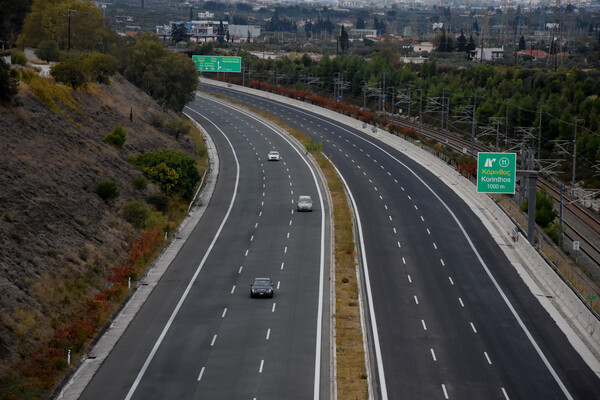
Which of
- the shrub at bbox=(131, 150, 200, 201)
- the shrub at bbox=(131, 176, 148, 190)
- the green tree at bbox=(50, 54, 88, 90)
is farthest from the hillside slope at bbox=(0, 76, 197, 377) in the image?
the shrub at bbox=(131, 150, 200, 201)

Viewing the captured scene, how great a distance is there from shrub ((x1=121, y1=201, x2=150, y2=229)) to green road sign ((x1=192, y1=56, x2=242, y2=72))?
99.5 metres

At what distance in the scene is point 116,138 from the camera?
70.5m

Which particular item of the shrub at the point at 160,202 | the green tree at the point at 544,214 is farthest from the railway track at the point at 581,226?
the shrub at the point at 160,202

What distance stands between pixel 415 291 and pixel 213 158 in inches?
1845

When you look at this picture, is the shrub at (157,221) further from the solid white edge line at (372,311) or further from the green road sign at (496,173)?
the green road sign at (496,173)

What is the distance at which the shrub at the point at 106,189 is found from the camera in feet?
189

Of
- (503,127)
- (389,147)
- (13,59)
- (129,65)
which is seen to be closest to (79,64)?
(13,59)

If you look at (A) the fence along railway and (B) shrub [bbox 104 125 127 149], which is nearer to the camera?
(A) the fence along railway

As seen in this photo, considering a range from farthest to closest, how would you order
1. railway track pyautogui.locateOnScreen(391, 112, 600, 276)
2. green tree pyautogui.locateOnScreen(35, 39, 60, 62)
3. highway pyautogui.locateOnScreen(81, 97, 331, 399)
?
green tree pyautogui.locateOnScreen(35, 39, 60, 62) < railway track pyautogui.locateOnScreen(391, 112, 600, 276) < highway pyautogui.locateOnScreen(81, 97, 331, 399)

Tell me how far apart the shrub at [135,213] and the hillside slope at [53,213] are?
0.60 metres

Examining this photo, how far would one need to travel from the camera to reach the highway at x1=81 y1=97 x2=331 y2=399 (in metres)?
34.6

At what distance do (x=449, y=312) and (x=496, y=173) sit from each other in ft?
57.5

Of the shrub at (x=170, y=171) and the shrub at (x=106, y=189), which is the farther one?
the shrub at (x=170, y=171)

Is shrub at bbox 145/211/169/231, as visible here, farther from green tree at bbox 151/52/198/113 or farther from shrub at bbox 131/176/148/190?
green tree at bbox 151/52/198/113
